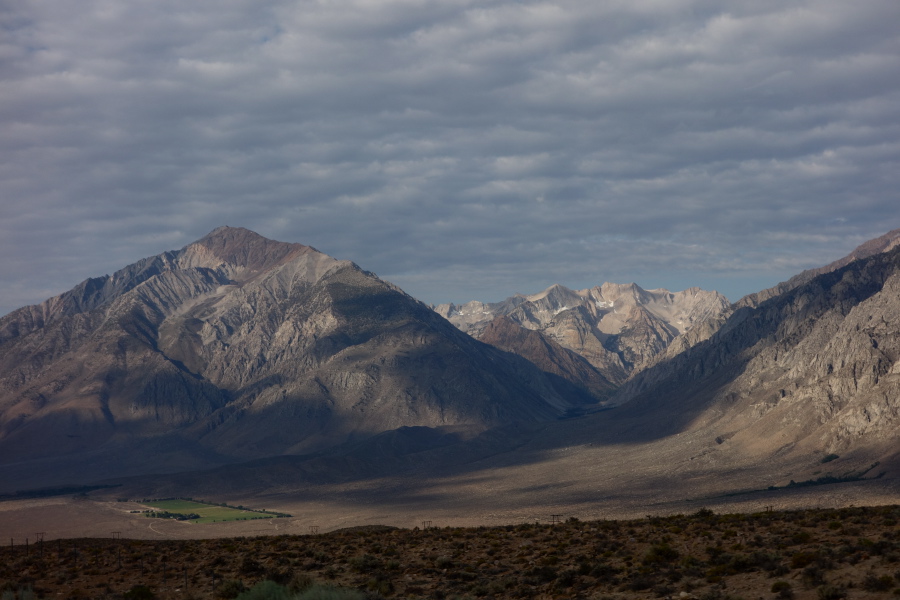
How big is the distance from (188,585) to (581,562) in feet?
63.4

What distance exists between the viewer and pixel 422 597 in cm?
3603

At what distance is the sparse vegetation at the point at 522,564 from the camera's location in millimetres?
33688

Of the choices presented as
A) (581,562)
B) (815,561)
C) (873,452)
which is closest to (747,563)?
(815,561)

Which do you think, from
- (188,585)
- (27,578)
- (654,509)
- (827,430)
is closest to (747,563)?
(188,585)

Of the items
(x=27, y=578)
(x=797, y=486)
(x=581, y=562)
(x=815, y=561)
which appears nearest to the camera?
(x=815, y=561)

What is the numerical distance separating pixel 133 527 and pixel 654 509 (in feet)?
325

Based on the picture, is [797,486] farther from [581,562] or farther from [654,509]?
[581,562]

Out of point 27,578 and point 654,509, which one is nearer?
point 27,578

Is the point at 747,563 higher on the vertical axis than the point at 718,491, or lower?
higher

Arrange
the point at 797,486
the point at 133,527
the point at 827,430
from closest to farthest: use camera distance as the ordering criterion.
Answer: the point at 797,486, the point at 133,527, the point at 827,430

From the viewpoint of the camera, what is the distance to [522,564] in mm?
42594

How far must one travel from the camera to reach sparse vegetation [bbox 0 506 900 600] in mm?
33688

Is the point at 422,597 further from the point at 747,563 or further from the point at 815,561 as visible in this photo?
the point at 815,561

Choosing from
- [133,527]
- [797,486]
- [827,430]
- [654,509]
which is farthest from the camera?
[827,430]
